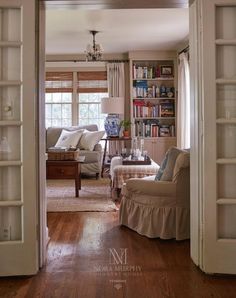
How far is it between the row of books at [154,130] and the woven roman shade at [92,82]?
127 centimetres

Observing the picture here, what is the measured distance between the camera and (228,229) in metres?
2.79

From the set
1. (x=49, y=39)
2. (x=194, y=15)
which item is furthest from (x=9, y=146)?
(x=49, y=39)

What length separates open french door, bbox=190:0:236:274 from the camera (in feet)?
8.85

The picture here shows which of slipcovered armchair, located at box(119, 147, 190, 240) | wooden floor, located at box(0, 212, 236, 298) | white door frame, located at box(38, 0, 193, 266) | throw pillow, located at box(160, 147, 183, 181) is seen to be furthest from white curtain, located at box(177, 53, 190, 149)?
white door frame, located at box(38, 0, 193, 266)

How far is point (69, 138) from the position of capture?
24.7 feet

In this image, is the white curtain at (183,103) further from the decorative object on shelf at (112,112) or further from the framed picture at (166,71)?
the decorative object on shelf at (112,112)

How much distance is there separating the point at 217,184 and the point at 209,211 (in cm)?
21

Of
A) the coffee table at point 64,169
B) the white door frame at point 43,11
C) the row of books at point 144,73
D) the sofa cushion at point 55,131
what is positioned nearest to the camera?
the white door frame at point 43,11

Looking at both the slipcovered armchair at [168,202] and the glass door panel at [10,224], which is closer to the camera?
the glass door panel at [10,224]

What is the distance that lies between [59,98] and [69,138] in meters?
1.45

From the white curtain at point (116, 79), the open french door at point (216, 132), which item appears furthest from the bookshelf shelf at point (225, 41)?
the white curtain at point (116, 79)

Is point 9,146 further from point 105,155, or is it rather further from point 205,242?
point 105,155

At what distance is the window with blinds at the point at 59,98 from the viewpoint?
27.7 ft

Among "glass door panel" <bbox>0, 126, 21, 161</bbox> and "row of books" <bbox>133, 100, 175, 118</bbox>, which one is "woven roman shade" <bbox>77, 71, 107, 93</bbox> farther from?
"glass door panel" <bbox>0, 126, 21, 161</bbox>
